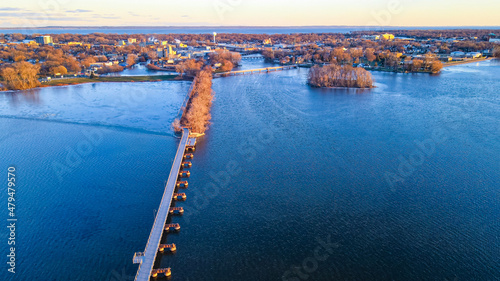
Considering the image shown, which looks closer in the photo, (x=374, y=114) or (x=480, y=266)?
(x=480, y=266)

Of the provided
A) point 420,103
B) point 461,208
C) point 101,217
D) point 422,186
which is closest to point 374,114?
point 420,103

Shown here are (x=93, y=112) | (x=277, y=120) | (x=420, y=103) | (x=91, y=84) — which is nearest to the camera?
(x=277, y=120)

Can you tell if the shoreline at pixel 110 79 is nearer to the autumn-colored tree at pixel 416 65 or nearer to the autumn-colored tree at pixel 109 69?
the autumn-colored tree at pixel 109 69

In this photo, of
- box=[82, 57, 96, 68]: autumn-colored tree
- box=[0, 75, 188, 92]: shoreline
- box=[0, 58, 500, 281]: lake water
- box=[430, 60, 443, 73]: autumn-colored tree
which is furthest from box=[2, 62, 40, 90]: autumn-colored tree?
box=[430, 60, 443, 73]: autumn-colored tree

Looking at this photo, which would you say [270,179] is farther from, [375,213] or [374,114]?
[374,114]

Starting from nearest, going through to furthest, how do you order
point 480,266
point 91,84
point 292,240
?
1. point 480,266
2. point 292,240
3. point 91,84

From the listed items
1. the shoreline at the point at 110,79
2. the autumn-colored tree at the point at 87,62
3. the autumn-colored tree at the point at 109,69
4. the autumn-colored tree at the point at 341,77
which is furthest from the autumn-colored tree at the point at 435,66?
the autumn-colored tree at the point at 87,62

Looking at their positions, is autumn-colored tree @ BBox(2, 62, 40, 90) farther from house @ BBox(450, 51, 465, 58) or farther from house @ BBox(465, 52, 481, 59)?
house @ BBox(465, 52, 481, 59)
